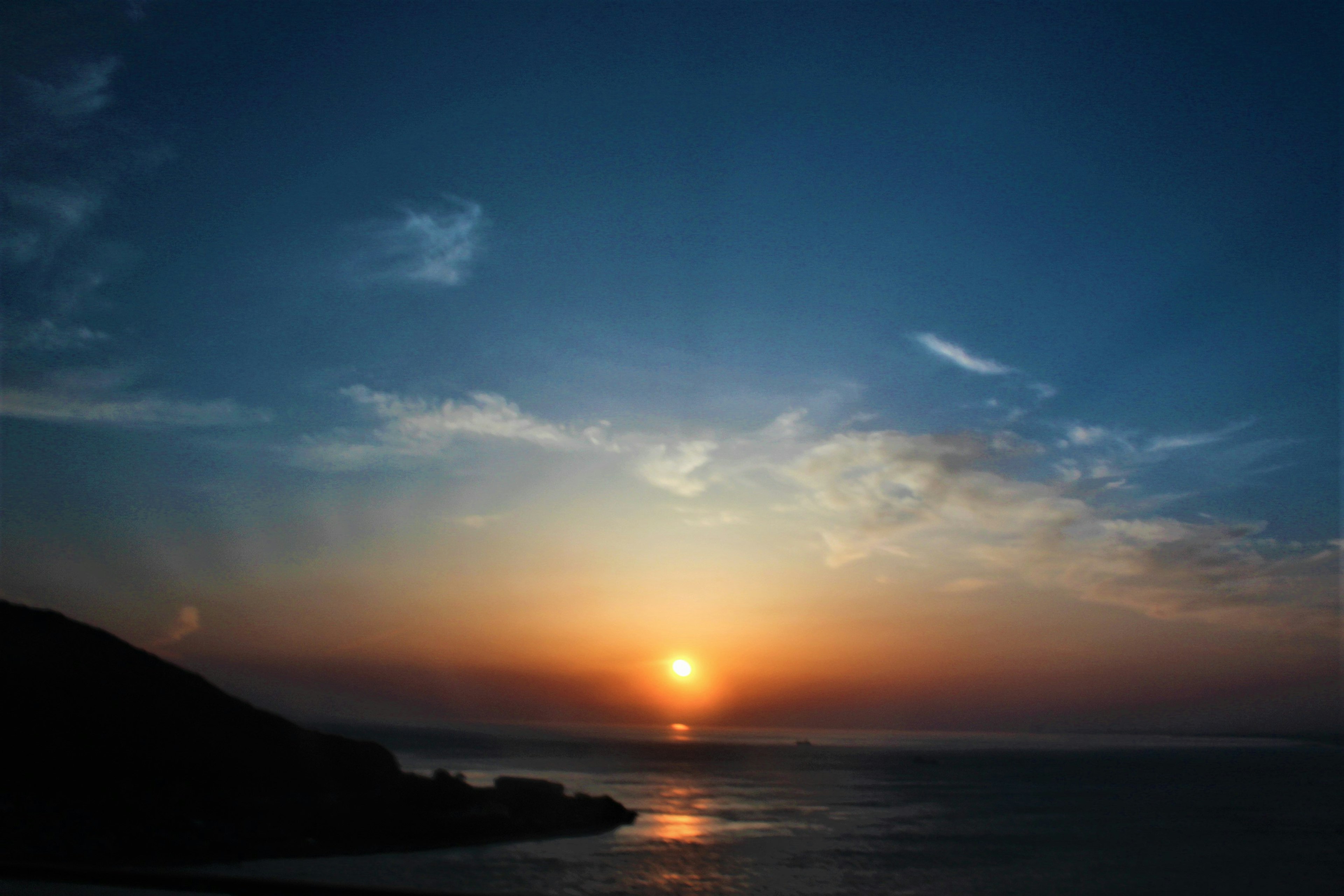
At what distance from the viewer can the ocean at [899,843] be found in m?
23.8

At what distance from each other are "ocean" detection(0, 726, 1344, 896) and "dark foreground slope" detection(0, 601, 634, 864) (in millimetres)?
2431

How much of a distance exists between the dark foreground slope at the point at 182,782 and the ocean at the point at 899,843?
2.43m

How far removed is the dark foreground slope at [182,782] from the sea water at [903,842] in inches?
91.2

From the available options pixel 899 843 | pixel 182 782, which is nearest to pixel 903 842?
pixel 899 843

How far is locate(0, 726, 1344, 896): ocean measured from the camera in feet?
78.1

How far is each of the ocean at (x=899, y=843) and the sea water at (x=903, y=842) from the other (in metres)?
0.14

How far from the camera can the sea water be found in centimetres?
2405

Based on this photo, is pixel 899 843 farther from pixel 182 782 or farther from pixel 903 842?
pixel 182 782

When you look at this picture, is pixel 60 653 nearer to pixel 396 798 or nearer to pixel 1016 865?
pixel 396 798

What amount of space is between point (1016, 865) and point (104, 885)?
31.0 m

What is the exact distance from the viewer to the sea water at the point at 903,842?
24047 mm

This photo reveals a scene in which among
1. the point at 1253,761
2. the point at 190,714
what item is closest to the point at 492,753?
the point at 190,714

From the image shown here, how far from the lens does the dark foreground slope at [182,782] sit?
24375 millimetres

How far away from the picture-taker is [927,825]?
1587 inches
